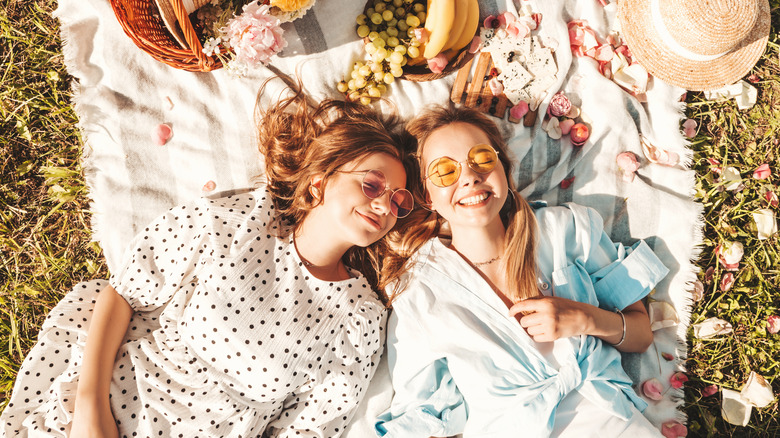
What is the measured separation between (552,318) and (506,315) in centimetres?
31

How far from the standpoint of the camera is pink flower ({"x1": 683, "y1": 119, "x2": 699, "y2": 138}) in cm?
387

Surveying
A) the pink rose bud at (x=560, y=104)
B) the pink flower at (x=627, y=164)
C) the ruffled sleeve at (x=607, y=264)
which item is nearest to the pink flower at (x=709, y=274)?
the ruffled sleeve at (x=607, y=264)

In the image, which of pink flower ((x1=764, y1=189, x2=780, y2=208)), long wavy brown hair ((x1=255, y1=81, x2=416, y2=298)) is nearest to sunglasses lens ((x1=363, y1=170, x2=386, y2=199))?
long wavy brown hair ((x1=255, y1=81, x2=416, y2=298))

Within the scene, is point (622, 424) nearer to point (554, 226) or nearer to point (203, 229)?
point (554, 226)

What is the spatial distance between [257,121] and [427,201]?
1.44 meters

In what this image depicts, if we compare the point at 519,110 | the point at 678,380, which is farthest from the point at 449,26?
the point at 678,380

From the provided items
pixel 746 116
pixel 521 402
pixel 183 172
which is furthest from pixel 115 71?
pixel 746 116

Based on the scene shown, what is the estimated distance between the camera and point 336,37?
372 centimetres

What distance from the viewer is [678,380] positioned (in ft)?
12.2

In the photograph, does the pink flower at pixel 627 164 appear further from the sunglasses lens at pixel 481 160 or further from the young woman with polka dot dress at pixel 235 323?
the young woman with polka dot dress at pixel 235 323

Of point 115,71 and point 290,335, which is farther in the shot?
point 115,71

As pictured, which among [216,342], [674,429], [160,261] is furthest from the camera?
[674,429]

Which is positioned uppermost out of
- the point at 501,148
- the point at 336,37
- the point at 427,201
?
the point at 336,37

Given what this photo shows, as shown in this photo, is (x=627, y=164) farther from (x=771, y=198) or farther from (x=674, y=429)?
(x=674, y=429)
